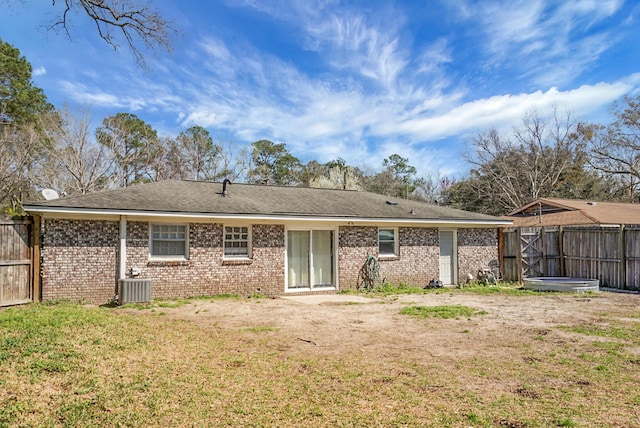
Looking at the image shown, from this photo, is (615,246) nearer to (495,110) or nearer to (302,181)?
(495,110)

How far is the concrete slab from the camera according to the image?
1160 centimetres

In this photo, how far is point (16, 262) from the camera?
Answer: 9.92 metres

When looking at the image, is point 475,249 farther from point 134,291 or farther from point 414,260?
point 134,291

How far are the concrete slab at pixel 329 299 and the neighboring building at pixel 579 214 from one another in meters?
9.40

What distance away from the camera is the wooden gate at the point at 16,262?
978cm

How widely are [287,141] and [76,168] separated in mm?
17149

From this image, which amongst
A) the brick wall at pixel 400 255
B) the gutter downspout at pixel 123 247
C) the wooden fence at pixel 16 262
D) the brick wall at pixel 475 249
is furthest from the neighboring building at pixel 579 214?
the wooden fence at pixel 16 262

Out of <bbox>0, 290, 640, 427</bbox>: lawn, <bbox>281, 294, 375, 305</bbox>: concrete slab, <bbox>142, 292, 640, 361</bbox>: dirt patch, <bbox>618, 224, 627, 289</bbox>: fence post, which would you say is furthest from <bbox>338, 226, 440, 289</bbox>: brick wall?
<bbox>618, 224, 627, 289</bbox>: fence post

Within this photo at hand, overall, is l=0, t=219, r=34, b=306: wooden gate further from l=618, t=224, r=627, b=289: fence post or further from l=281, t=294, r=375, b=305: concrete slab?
l=618, t=224, r=627, b=289: fence post

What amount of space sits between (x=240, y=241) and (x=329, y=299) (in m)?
3.13

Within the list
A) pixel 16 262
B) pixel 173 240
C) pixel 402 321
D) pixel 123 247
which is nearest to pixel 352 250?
pixel 402 321

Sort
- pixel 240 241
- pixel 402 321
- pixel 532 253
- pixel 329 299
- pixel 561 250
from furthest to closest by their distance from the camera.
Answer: pixel 532 253 < pixel 561 250 < pixel 240 241 < pixel 329 299 < pixel 402 321

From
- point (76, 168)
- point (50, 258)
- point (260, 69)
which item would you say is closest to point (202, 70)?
point (260, 69)

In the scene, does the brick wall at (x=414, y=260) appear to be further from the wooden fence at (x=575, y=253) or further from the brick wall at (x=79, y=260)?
the brick wall at (x=79, y=260)
